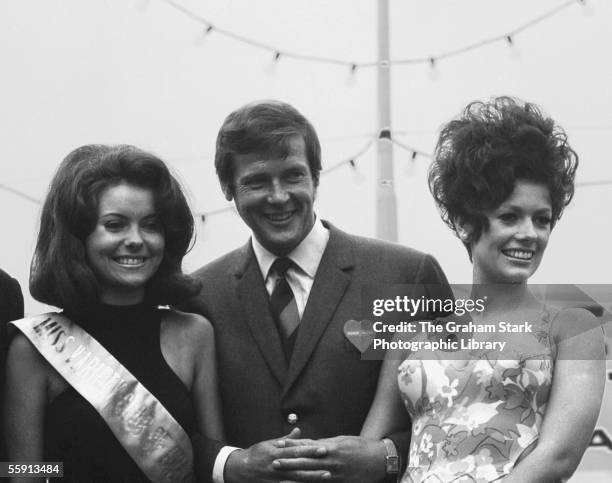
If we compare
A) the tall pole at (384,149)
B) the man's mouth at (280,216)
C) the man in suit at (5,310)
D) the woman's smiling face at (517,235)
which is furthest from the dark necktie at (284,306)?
the tall pole at (384,149)

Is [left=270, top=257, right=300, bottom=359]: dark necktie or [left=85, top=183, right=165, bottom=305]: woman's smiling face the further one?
[left=270, top=257, right=300, bottom=359]: dark necktie

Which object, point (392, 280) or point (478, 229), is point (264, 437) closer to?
point (392, 280)

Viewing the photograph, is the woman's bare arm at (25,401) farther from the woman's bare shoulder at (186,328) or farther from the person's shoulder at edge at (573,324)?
the person's shoulder at edge at (573,324)

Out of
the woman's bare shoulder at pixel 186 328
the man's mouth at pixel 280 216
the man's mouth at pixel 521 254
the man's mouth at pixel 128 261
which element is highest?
the man's mouth at pixel 280 216

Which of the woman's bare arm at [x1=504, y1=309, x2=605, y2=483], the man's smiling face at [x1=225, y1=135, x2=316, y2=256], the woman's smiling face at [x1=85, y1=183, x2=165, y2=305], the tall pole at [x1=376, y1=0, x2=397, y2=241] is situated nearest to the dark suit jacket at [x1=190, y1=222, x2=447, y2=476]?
the man's smiling face at [x1=225, y1=135, x2=316, y2=256]

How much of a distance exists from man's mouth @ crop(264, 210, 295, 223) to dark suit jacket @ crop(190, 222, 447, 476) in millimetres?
137

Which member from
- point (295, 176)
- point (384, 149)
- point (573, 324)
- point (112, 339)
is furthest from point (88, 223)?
point (384, 149)

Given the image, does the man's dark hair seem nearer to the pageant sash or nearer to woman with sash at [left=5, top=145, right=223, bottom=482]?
woman with sash at [left=5, top=145, right=223, bottom=482]

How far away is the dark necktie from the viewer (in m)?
2.40

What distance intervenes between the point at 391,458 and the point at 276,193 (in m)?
0.65

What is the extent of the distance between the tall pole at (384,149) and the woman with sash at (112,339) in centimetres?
137

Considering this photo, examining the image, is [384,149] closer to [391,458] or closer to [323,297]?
[323,297]

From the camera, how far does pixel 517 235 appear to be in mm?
2133

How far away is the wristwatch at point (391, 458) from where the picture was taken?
2.21 metres
